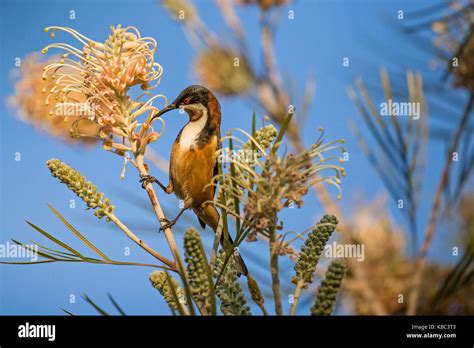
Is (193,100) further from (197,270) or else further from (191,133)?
(197,270)

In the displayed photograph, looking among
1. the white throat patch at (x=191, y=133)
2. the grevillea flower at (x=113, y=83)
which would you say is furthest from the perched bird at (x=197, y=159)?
the grevillea flower at (x=113, y=83)

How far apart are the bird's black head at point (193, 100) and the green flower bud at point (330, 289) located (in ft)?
1.72

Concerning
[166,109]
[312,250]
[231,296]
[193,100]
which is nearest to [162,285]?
[231,296]

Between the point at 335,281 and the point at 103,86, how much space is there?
440 mm

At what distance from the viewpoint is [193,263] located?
69cm

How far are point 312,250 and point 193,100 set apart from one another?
1.76 feet

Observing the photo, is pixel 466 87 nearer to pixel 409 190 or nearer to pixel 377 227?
pixel 377 227

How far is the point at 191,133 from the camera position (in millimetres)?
1287


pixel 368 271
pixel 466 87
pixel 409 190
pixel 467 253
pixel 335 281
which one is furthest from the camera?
pixel 466 87

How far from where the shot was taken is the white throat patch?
1.27 m

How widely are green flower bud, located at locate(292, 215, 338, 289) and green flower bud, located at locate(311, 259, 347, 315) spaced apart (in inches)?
1.7
